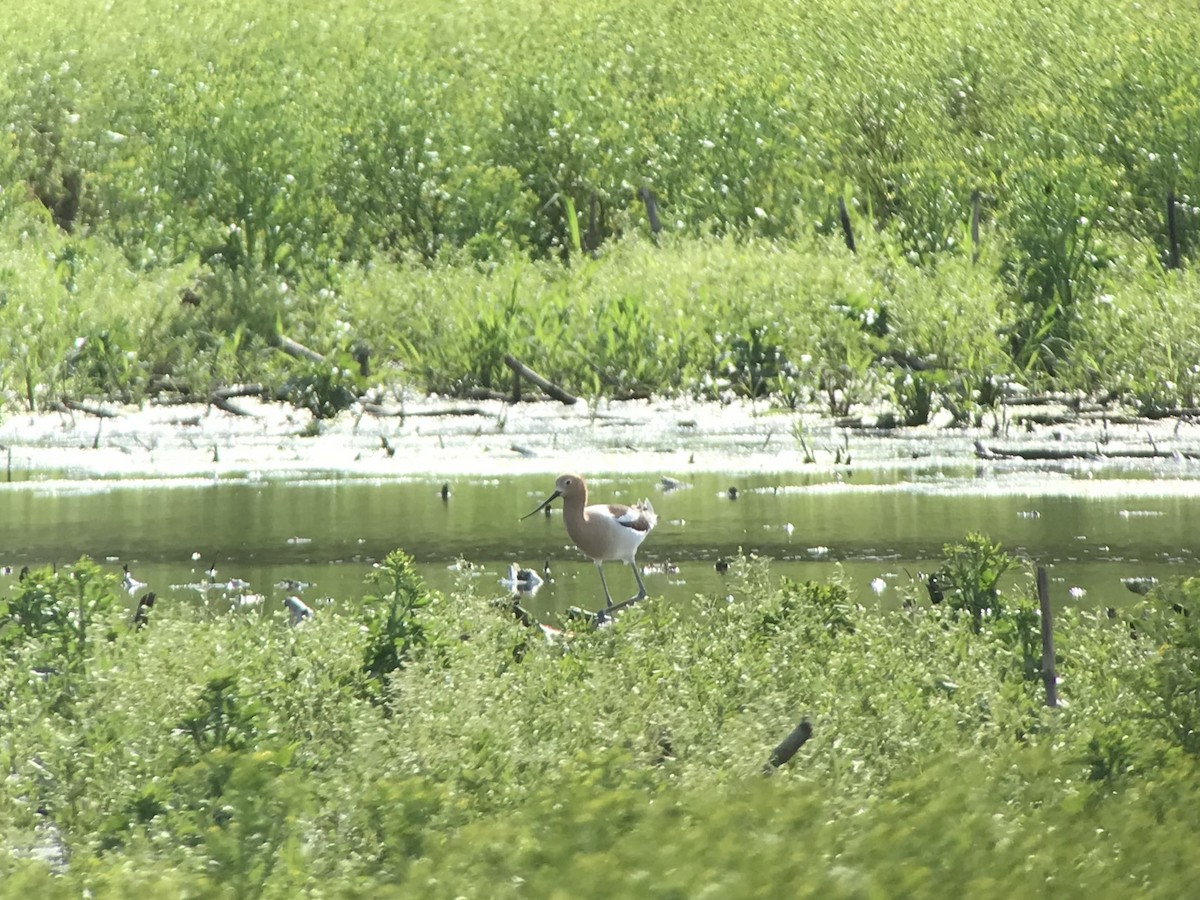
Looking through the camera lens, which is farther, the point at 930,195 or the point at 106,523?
the point at 930,195

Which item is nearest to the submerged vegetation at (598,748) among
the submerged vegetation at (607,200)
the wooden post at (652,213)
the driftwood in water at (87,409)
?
the driftwood in water at (87,409)

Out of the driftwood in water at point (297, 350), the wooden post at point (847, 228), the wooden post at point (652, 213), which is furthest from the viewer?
the wooden post at point (652, 213)

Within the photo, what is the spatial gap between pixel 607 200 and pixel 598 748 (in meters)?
20.5

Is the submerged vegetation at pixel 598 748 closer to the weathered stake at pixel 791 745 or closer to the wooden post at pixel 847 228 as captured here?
the weathered stake at pixel 791 745

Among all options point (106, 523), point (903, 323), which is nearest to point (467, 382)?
point (903, 323)

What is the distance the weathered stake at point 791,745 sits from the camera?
604 centimetres

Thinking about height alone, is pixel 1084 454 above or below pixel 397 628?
above

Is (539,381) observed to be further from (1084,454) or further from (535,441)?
(1084,454)

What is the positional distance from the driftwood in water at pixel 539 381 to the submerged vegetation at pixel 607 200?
1.06ft

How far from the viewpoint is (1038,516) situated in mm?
12305

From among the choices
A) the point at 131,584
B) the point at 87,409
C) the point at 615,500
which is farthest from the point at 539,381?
the point at 131,584

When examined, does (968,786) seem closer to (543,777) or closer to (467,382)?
(543,777)

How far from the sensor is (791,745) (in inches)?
239

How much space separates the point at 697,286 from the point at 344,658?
1229 cm
